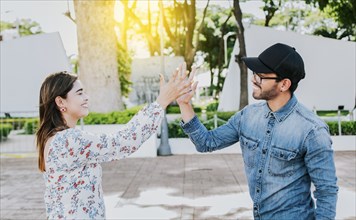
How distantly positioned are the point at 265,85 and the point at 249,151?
370 mm

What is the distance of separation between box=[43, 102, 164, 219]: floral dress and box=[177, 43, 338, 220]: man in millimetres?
581

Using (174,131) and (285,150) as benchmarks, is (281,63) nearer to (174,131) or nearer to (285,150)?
(285,150)

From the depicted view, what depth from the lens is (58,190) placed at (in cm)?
303

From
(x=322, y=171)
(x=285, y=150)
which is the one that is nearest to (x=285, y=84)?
(x=285, y=150)

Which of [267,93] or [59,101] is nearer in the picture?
[267,93]

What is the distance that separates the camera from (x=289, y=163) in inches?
111

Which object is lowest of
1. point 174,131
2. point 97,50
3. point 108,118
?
point 174,131

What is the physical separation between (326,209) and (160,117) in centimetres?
102

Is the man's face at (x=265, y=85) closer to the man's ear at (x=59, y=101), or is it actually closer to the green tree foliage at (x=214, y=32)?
the man's ear at (x=59, y=101)

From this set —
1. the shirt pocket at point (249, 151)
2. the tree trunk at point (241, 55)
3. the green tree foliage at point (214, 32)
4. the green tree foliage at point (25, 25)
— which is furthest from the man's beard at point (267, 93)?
the green tree foliage at point (25, 25)

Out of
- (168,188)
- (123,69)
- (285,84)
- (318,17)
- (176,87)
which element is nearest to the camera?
(285,84)

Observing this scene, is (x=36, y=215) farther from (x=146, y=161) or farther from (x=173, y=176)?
(x=146, y=161)

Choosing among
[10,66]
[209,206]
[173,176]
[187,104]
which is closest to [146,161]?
[173,176]

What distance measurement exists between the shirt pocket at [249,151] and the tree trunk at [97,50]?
14627 millimetres
